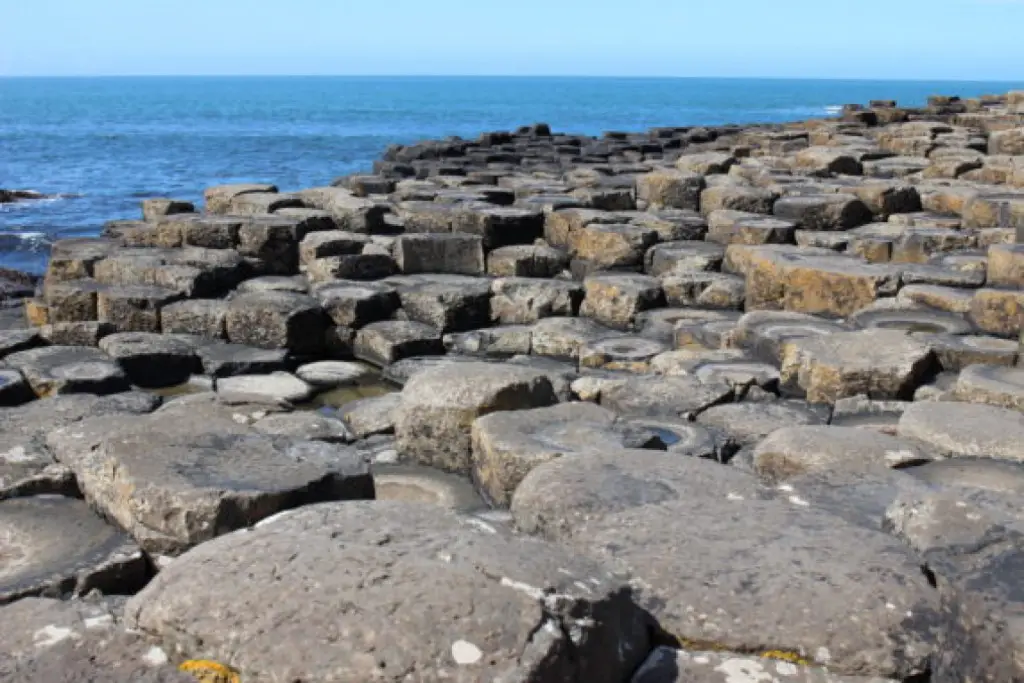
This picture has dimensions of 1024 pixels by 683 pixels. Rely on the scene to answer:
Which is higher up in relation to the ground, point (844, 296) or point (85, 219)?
point (844, 296)

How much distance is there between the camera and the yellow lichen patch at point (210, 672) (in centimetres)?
232

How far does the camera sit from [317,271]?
8.61 m

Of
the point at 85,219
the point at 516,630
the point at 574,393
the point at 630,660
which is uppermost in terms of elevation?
the point at 516,630

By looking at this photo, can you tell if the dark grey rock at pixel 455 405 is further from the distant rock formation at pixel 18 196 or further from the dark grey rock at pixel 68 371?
the distant rock formation at pixel 18 196

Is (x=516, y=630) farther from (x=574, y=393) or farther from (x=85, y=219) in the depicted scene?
(x=85, y=219)

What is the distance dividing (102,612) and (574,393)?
343cm

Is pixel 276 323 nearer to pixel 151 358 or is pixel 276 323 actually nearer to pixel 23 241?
pixel 151 358

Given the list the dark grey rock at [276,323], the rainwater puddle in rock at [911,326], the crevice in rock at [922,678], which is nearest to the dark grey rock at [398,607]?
the crevice in rock at [922,678]

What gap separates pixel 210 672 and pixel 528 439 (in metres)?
2.25

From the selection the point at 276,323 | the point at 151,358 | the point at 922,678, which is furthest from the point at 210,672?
the point at 276,323

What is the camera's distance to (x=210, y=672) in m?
2.34

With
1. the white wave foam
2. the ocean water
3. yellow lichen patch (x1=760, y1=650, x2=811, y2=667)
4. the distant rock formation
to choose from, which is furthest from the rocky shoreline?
the distant rock formation

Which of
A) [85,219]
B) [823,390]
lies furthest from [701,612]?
[85,219]

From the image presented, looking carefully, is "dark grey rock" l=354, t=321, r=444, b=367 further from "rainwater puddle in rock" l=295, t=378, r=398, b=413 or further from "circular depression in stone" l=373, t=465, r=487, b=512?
"circular depression in stone" l=373, t=465, r=487, b=512
